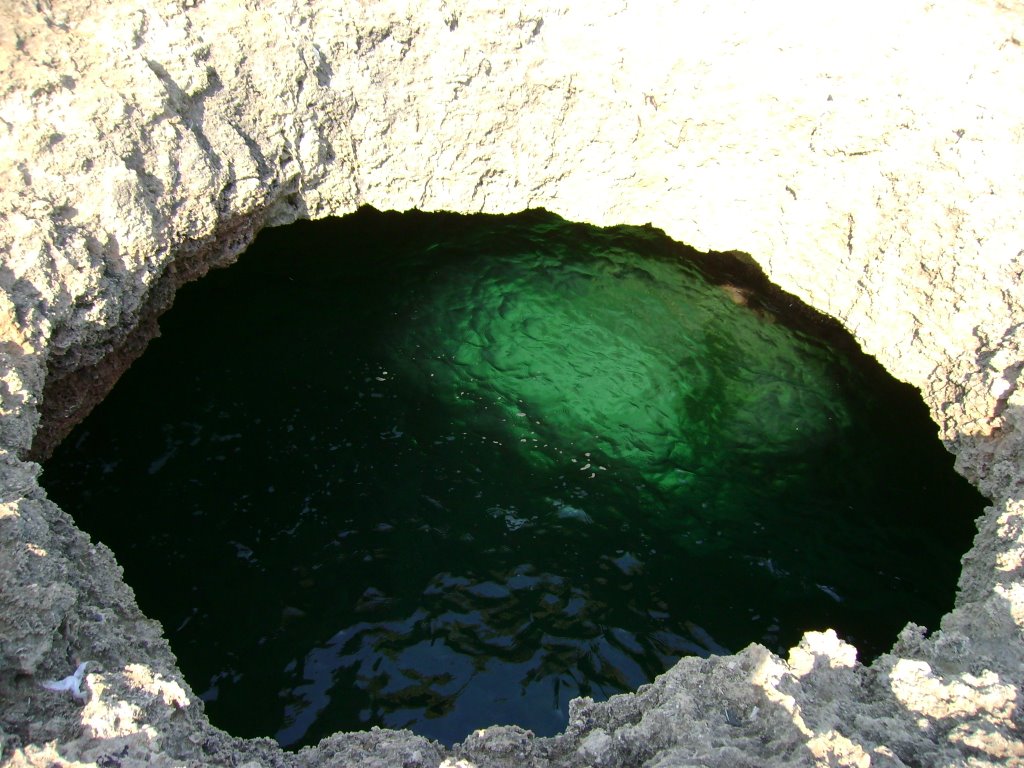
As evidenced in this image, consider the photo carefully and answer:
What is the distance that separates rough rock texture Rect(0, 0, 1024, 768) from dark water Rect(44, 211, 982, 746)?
516mm

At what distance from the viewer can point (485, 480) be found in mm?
6762

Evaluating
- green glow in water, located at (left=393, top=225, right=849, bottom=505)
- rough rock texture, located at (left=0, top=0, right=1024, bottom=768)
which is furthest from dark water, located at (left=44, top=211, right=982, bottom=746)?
rough rock texture, located at (left=0, top=0, right=1024, bottom=768)

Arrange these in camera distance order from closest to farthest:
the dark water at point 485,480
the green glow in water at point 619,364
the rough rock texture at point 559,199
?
the rough rock texture at point 559,199 → the dark water at point 485,480 → the green glow in water at point 619,364

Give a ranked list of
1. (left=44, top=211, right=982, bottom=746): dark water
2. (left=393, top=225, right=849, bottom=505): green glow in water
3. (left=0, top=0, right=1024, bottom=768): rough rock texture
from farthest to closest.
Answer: (left=393, top=225, right=849, bottom=505): green glow in water
(left=44, top=211, right=982, bottom=746): dark water
(left=0, top=0, right=1024, bottom=768): rough rock texture

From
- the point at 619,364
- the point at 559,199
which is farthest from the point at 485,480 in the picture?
the point at 559,199

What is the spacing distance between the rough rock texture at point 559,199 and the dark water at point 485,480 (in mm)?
516

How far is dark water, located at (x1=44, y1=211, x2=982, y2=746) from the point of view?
5633 millimetres

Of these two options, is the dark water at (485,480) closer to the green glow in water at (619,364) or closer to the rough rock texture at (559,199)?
the green glow in water at (619,364)

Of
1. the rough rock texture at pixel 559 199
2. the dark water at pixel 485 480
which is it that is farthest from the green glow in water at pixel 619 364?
the rough rock texture at pixel 559 199

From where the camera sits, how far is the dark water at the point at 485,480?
563cm

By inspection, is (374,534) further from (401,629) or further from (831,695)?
(831,695)

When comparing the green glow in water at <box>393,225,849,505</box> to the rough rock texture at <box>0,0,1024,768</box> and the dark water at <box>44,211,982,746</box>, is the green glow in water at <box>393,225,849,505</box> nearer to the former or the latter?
the dark water at <box>44,211,982,746</box>

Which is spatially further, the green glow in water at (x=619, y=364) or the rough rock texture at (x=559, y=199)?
the green glow in water at (x=619, y=364)

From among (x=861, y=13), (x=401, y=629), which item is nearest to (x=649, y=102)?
(x=861, y=13)
